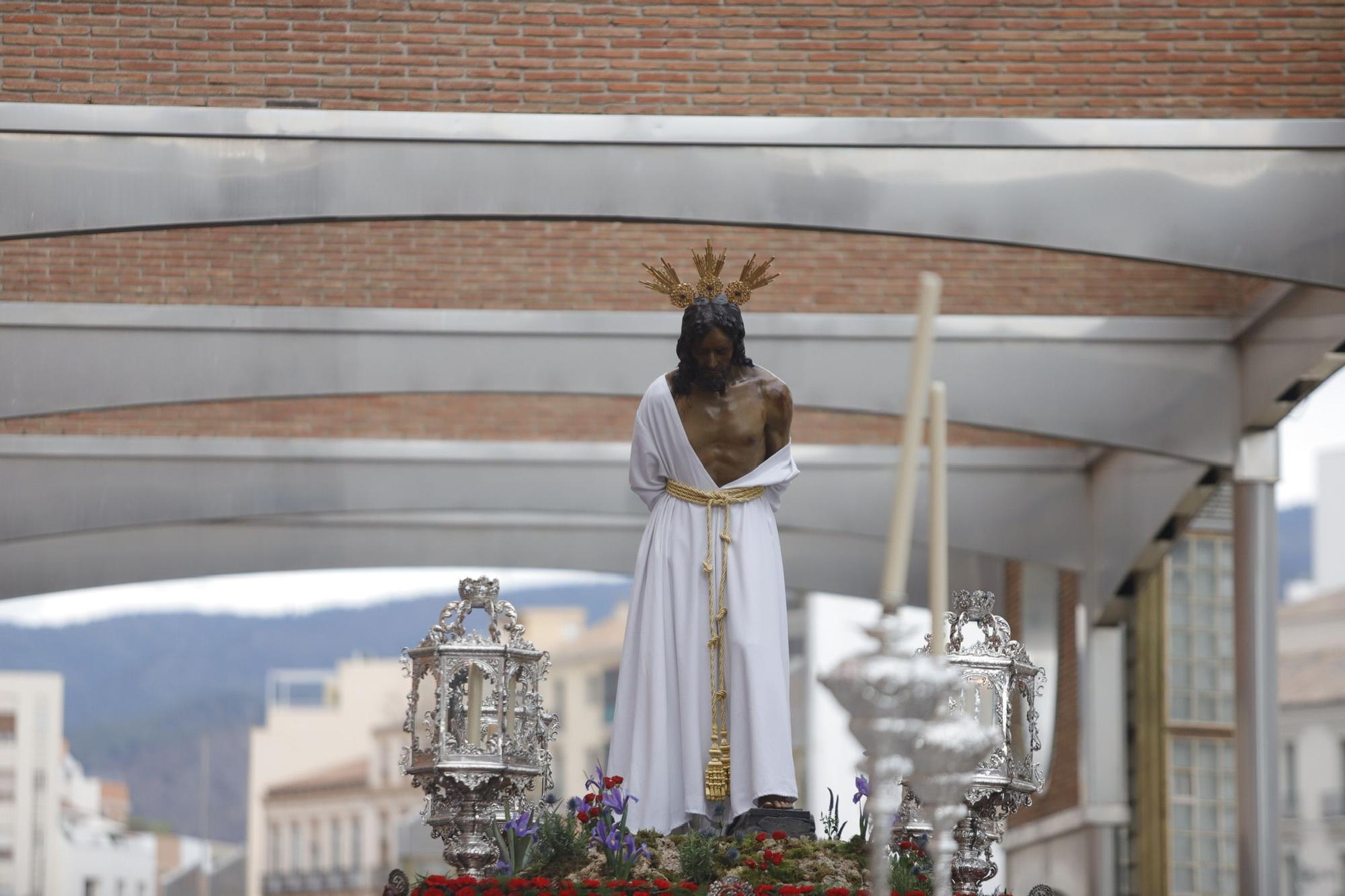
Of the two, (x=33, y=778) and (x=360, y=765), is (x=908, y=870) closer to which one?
(x=33, y=778)

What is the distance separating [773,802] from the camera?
764 centimetres

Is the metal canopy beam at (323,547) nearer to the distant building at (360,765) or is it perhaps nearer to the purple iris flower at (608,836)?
the purple iris flower at (608,836)

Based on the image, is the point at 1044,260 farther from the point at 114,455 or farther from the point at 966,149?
the point at 114,455

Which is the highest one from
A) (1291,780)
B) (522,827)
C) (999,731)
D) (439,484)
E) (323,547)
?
(439,484)

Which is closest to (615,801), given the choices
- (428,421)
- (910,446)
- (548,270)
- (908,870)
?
(908,870)

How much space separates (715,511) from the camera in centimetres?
787

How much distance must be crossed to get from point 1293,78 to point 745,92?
3228 mm

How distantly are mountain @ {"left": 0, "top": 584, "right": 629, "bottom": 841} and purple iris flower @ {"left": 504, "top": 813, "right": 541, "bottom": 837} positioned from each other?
67239mm

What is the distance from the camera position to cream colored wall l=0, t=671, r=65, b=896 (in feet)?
173

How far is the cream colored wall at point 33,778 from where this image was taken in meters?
52.6

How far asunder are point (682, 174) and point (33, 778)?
45.7 meters

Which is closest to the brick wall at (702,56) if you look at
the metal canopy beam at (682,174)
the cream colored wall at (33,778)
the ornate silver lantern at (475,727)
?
the metal canopy beam at (682,174)

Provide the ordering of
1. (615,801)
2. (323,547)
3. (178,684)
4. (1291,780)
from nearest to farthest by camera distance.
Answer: (615,801), (323,547), (1291,780), (178,684)

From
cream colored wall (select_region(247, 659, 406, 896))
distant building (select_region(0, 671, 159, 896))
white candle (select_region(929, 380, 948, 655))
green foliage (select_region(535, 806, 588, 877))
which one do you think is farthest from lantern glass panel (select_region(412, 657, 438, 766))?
cream colored wall (select_region(247, 659, 406, 896))
